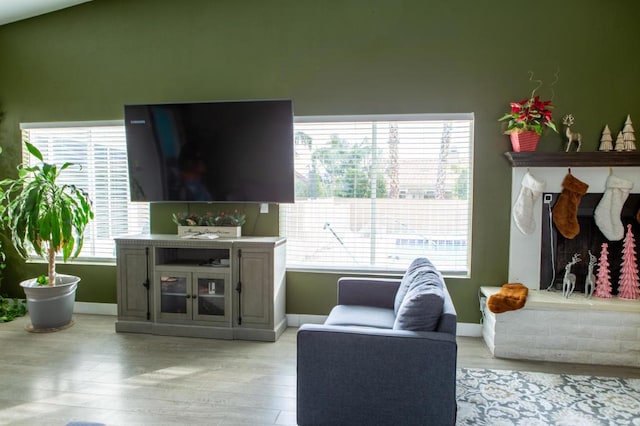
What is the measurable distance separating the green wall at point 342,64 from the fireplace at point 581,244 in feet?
1.15

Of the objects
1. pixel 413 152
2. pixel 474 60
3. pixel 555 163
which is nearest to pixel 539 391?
pixel 555 163

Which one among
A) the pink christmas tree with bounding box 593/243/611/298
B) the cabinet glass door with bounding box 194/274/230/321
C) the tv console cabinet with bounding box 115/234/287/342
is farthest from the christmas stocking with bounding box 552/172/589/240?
the cabinet glass door with bounding box 194/274/230/321

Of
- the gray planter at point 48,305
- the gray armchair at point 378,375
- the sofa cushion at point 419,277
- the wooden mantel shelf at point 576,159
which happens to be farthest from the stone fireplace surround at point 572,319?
the gray planter at point 48,305

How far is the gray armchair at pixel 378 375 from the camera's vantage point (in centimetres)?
214

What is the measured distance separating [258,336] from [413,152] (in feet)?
7.21

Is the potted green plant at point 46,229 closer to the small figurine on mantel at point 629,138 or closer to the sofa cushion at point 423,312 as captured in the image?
the sofa cushion at point 423,312

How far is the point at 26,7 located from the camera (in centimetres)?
420

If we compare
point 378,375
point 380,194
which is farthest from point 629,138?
point 378,375

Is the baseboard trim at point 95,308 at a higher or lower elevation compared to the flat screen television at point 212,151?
lower

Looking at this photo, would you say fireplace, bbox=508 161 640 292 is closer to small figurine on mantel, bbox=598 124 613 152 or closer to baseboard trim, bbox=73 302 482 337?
small figurine on mantel, bbox=598 124 613 152

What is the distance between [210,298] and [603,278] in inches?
133

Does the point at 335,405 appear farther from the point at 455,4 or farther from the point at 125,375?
the point at 455,4

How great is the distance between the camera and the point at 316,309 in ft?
13.5

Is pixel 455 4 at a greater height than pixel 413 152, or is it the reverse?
pixel 455 4
